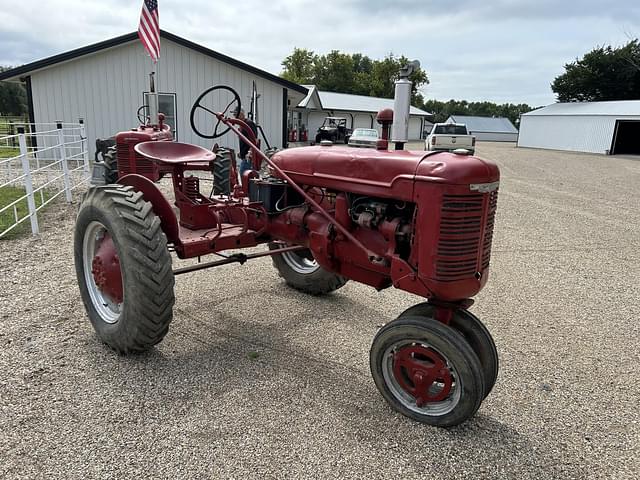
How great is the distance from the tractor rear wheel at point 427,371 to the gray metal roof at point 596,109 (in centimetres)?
3338

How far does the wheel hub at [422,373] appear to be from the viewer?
251cm

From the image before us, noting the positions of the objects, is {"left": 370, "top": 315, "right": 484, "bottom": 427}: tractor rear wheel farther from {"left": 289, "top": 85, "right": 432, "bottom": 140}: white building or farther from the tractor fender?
{"left": 289, "top": 85, "right": 432, "bottom": 140}: white building

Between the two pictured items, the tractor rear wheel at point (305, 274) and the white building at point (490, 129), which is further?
the white building at point (490, 129)

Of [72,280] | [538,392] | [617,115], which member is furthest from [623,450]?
[617,115]

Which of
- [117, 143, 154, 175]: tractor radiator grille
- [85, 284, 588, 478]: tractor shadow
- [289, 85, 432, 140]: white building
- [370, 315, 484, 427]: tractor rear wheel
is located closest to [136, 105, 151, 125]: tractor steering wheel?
[117, 143, 154, 175]: tractor radiator grille

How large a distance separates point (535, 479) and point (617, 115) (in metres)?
33.9

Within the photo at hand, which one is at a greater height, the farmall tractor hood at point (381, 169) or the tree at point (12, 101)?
the tree at point (12, 101)

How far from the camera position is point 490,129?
5156 cm

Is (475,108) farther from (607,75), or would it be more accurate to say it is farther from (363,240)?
(363,240)

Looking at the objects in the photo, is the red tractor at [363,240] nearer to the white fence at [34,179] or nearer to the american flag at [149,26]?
the white fence at [34,179]

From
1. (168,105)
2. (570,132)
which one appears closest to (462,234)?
(168,105)

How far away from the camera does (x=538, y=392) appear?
9.90 feet

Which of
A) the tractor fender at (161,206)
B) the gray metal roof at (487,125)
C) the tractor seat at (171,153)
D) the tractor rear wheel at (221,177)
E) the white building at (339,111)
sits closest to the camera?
the tractor fender at (161,206)

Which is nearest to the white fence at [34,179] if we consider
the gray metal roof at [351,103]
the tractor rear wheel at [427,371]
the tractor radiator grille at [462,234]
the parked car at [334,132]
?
the tractor rear wheel at [427,371]
